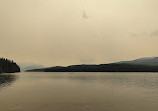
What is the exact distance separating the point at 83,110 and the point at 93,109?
144cm

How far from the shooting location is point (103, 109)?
939 inches

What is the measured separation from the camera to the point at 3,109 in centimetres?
2356

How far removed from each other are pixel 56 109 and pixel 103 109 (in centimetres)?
634

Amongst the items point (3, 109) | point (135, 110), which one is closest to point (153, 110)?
point (135, 110)

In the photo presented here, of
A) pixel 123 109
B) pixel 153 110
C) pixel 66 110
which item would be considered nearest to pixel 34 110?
pixel 66 110

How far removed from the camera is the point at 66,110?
23.1 m

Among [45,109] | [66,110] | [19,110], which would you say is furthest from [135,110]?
[19,110]

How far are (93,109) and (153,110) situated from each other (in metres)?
8.05

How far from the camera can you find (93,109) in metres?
23.5

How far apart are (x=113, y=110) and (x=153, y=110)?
18.0ft

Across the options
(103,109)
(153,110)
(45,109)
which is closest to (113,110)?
(103,109)

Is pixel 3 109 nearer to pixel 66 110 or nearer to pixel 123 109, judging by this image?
pixel 66 110

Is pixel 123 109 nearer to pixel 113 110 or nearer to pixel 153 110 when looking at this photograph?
pixel 113 110

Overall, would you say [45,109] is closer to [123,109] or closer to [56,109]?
[56,109]
